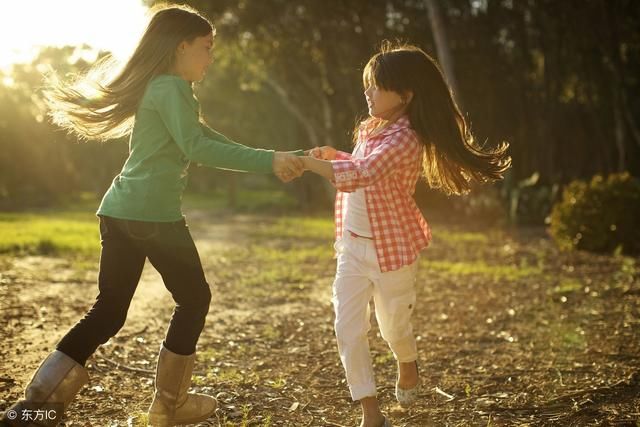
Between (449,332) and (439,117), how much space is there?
307 centimetres

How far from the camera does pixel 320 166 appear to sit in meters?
3.41

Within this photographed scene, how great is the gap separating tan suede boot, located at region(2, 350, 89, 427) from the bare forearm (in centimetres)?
139

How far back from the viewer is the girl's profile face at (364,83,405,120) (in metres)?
3.65

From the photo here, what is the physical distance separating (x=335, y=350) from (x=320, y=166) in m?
2.46

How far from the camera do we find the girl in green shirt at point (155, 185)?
331 cm

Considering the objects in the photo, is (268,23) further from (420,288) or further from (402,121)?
(402,121)

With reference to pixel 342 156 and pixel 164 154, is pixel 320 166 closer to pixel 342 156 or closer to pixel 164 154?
pixel 342 156

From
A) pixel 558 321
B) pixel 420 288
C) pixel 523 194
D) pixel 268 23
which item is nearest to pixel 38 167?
pixel 268 23

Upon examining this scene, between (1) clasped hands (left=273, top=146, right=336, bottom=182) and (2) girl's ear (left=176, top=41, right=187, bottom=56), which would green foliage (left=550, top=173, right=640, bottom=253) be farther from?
(2) girl's ear (left=176, top=41, right=187, bottom=56)

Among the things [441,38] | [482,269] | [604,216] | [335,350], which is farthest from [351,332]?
[441,38]

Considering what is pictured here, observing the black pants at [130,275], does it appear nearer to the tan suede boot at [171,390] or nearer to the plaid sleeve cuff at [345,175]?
the tan suede boot at [171,390]

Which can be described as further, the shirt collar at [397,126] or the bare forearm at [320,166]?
the shirt collar at [397,126]

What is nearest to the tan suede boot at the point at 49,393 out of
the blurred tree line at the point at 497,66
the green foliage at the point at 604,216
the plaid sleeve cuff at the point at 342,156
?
the plaid sleeve cuff at the point at 342,156

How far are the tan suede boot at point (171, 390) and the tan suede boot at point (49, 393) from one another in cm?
40
